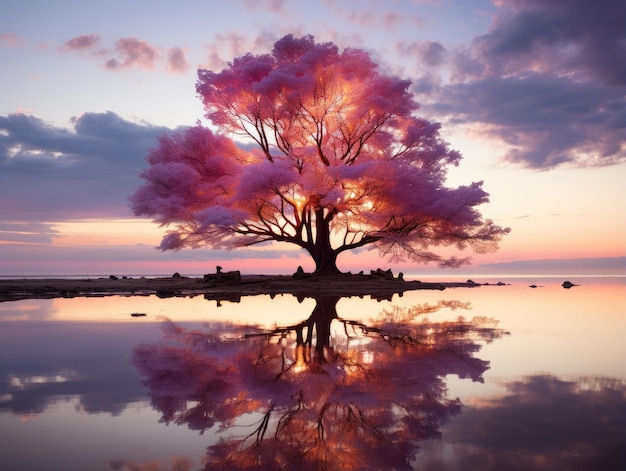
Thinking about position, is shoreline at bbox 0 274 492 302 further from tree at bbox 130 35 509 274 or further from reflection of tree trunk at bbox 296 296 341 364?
reflection of tree trunk at bbox 296 296 341 364

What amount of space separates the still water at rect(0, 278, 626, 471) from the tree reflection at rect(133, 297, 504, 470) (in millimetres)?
21

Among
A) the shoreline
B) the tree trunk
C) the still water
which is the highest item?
the tree trunk

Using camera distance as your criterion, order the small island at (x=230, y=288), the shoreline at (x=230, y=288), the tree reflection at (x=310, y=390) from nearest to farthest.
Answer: the tree reflection at (x=310, y=390)
the shoreline at (x=230, y=288)
the small island at (x=230, y=288)

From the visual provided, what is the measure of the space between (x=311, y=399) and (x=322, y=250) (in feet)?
87.5

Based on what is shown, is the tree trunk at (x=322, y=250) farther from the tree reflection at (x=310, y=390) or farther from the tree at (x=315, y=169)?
the tree reflection at (x=310, y=390)

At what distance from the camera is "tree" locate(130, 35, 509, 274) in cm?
2784

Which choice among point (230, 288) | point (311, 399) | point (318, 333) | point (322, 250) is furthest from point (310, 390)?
point (322, 250)

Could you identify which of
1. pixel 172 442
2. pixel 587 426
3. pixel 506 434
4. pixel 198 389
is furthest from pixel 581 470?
pixel 198 389

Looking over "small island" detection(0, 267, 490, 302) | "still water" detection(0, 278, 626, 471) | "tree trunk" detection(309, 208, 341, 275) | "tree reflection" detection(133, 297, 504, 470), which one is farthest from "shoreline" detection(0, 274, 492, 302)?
"tree reflection" detection(133, 297, 504, 470)

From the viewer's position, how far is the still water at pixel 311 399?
3840 millimetres

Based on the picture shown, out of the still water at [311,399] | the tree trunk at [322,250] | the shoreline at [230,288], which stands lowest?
the still water at [311,399]

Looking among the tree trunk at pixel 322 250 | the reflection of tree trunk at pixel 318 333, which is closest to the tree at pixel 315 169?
the tree trunk at pixel 322 250

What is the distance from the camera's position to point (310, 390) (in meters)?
5.69

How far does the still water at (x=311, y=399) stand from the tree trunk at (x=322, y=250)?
2078 cm
